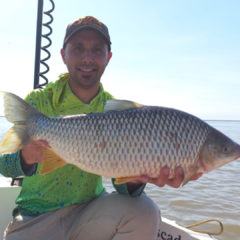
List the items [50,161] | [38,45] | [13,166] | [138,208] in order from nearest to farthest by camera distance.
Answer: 1. [50,161]
2. [13,166]
3. [138,208]
4. [38,45]

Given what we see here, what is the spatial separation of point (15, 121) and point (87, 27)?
1.28m

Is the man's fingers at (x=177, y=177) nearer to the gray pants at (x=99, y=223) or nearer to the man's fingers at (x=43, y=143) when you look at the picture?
the gray pants at (x=99, y=223)

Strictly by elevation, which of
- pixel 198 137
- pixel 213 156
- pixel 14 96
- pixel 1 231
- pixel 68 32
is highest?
pixel 68 32

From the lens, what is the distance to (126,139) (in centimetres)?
199

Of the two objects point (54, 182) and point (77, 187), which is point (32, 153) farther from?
point (77, 187)

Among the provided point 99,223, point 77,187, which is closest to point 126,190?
point 99,223

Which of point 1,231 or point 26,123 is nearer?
point 26,123

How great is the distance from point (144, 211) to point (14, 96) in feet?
4.82

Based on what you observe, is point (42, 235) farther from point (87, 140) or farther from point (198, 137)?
point (198, 137)

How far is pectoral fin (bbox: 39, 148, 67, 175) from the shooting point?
6.84 feet

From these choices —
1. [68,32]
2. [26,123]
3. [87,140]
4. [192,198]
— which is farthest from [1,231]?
[192,198]

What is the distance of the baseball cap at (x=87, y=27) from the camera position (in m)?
2.77

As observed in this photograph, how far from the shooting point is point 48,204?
8.15 ft

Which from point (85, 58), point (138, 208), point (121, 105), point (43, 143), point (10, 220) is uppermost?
point (85, 58)
